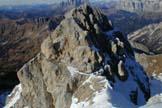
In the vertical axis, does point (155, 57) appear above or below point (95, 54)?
below

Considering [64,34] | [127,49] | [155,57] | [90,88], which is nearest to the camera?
[90,88]

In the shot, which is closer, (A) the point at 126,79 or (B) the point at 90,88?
(B) the point at 90,88

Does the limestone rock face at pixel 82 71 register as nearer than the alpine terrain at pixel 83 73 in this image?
No

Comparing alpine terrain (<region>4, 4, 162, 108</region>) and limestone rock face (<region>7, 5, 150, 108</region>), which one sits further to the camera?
limestone rock face (<region>7, 5, 150, 108</region>)

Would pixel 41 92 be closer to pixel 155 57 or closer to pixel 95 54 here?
pixel 95 54

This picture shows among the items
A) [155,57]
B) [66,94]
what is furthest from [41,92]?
[155,57]

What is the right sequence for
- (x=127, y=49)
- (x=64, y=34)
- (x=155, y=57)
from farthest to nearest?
(x=155, y=57) < (x=127, y=49) < (x=64, y=34)

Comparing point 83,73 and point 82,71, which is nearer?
point 83,73

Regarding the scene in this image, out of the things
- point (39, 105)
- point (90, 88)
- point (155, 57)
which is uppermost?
point (90, 88)
